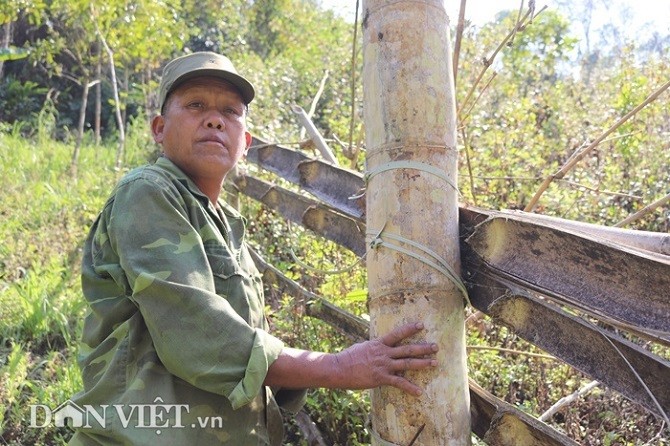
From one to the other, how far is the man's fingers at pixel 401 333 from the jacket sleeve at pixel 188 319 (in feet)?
0.85

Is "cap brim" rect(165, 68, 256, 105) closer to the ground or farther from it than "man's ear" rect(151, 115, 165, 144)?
farther from it

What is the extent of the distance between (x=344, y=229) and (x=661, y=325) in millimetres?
1494

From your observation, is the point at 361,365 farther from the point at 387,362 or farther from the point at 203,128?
the point at 203,128

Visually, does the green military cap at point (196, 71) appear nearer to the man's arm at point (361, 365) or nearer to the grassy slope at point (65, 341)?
the man's arm at point (361, 365)

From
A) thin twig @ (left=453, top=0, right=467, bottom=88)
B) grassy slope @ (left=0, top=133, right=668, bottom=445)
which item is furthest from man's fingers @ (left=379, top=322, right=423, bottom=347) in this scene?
grassy slope @ (left=0, top=133, right=668, bottom=445)

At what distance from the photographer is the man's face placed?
1934 millimetres

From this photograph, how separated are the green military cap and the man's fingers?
916 millimetres

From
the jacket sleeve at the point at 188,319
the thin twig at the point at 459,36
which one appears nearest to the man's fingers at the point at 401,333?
the jacket sleeve at the point at 188,319

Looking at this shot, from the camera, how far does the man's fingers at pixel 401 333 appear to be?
1.54m

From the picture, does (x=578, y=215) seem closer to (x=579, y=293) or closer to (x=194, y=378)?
(x=579, y=293)

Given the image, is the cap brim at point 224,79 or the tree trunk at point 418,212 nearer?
the tree trunk at point 418,212

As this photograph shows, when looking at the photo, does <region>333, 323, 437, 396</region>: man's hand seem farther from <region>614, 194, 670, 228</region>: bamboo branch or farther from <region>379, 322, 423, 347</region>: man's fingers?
<region>614, 194, 670, 228</region>: bamboo branch

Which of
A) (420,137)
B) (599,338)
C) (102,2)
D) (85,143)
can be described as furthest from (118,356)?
(85,143)

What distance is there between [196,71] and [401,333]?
98 cm
